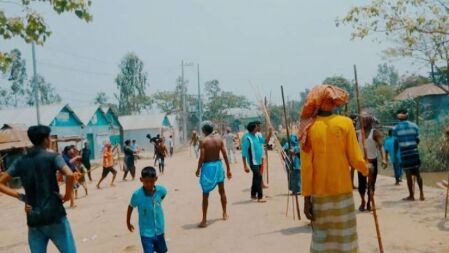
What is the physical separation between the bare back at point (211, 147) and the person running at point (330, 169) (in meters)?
3.56

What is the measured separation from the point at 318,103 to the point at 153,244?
229 centimetres

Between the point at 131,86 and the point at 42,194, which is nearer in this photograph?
the point at 42,194

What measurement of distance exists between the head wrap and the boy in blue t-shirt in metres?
1.69

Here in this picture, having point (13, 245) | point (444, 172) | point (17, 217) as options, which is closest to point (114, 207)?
point (17, 217)

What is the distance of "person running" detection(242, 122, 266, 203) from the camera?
963 centimetres

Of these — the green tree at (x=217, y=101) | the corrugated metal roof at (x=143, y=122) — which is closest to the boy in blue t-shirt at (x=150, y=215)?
the corrugated metal roof at (x=143, y=122)

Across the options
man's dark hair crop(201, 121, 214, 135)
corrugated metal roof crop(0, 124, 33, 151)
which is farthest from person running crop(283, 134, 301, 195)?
corrugated metal roof crop(0, 124, 33, 151)

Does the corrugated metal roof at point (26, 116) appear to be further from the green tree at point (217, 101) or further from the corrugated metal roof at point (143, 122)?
the green tree at point (217, 101)

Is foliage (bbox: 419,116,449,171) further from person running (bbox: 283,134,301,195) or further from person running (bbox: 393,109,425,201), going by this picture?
person running (bbox: 283,134,301,195)

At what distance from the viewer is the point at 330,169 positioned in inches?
161

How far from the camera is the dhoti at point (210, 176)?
7580 millimetres

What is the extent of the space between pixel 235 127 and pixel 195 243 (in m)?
61.9

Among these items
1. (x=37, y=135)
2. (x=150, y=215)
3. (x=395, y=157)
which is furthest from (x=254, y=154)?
(x=37, y=135)

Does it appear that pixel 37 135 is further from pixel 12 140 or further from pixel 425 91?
pixel 425 91
